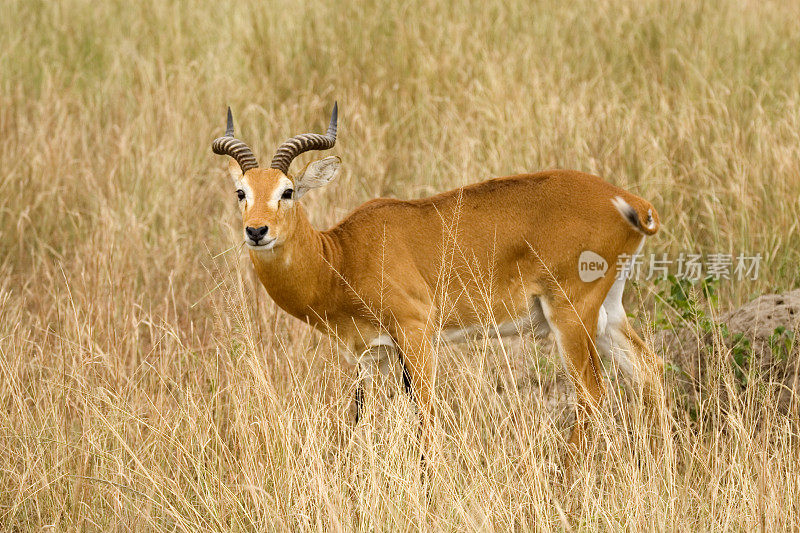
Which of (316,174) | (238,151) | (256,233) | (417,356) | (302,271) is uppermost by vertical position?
(238,151)

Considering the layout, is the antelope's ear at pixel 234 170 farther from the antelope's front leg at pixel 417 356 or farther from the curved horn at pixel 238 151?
the antelope's front leg at pixel 417 356

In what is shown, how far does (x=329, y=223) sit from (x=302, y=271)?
5.94 feet

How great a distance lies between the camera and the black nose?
461cm

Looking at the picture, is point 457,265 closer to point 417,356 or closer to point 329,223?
point 417,356

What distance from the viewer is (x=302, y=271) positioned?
5.04m

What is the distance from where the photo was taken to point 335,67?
30.0ft

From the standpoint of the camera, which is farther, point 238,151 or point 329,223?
point 329,223

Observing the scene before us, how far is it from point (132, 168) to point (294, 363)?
2786 millimetres

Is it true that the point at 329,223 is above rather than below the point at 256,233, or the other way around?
below

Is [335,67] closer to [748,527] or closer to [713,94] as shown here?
[713,94]

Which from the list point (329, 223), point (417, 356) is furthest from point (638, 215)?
point (329, 223)

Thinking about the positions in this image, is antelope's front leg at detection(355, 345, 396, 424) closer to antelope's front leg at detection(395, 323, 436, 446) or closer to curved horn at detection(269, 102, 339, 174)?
antelope's front leg at detection(395, 323, 436, 446)

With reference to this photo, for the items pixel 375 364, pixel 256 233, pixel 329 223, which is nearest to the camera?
pixel 256 233

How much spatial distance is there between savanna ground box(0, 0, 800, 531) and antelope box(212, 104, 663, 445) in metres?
0.22
